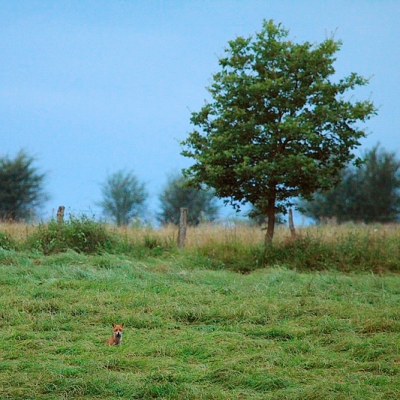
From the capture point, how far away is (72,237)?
1451cm

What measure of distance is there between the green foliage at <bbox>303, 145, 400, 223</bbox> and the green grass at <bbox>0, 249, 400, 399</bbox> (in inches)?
897

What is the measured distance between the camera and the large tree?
48.4ft

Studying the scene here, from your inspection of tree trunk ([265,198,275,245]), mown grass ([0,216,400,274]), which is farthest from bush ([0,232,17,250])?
tree trunk ([265,198,275,245])

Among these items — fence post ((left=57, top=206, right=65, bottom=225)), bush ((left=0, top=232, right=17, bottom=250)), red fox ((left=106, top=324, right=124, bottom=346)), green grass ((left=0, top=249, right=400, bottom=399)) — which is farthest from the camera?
fence post ((left=57, top=206, right=65, bottom=225))

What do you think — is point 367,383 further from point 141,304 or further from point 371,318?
point 141,304

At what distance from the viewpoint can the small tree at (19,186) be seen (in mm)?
30219

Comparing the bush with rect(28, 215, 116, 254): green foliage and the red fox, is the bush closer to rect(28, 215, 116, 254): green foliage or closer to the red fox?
rect(28, 215, 116, 254): green foliage

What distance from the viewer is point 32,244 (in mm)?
14352

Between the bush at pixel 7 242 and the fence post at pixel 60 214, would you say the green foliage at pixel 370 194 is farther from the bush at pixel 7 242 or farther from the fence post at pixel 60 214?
the bush at pixel 7 242

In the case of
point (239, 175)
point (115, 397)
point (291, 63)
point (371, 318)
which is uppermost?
point (291, 63)

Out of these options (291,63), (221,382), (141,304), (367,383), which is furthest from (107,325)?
(291,63)

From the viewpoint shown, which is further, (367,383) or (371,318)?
(371,318)

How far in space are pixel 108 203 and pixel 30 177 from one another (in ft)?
16.2

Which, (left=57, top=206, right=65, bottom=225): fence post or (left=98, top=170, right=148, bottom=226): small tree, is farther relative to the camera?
(left=98, top=170, right=148, bottom=226): small tree
